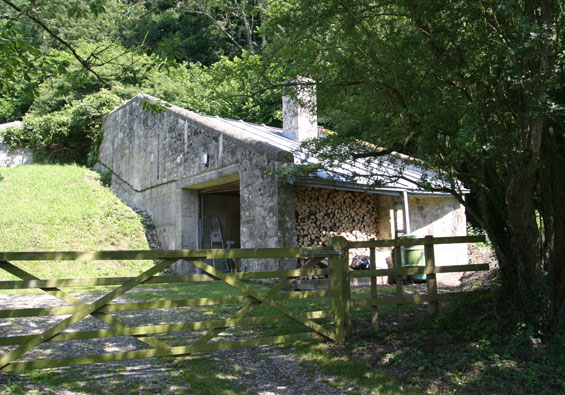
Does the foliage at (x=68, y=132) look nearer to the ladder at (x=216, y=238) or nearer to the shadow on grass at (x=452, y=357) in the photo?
the ladder at (x=216, y=238)

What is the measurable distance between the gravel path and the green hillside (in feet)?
21.0

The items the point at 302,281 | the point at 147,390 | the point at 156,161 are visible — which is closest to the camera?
the point at 147,390

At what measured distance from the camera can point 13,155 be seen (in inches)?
891

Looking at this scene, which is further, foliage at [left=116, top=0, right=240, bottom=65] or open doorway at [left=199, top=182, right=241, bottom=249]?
foliage at [left=116, top=0, right=240, bottom=65]

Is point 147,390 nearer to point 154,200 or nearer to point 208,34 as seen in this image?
point 154,200

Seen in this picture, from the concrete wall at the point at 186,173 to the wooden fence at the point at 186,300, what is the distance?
4357 millimetres

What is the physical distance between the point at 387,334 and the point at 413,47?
3536 millimetres

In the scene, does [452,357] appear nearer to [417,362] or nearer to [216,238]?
[417,362]

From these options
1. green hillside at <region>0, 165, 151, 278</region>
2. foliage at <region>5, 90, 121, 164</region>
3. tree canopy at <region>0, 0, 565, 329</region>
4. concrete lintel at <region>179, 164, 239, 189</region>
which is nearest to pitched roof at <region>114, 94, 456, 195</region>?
concrete lintel at <region>179, 164, 239, 189</region>

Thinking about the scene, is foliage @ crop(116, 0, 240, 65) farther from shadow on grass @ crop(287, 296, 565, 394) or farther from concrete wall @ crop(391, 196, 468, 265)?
shadow on grass @ crop(287, 296, 565, 394)

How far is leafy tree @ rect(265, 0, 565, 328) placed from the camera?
4.64m

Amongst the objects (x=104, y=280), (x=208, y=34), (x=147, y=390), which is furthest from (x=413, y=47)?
(x=208, y=34)

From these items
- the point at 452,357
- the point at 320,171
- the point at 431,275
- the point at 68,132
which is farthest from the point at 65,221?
the point at 452,357

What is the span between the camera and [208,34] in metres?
29.2
